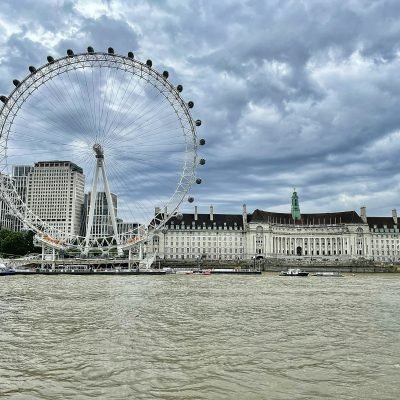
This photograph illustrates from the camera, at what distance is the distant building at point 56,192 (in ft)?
596

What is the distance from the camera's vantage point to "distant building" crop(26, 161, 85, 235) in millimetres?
181750

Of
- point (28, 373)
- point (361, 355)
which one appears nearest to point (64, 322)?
point (28, 373)

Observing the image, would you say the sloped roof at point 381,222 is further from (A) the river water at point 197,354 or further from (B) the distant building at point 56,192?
(A) the river water at point 197,354

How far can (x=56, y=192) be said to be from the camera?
601ft

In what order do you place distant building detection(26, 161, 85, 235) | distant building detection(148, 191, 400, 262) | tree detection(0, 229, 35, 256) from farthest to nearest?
distant building detection(26, 161, 85, 235) < distant building detection(148, 191, 400, 262) < tree detection(0, 229, 35, 256)

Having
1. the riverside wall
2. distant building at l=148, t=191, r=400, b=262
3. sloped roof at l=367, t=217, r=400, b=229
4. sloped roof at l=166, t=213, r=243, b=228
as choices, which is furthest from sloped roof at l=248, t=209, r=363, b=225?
the riverside wall

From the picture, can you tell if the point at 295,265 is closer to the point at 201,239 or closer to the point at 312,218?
the point at 201,239

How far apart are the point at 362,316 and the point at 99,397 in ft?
50.5

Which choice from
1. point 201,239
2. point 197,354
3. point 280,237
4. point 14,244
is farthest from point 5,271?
point 280,237

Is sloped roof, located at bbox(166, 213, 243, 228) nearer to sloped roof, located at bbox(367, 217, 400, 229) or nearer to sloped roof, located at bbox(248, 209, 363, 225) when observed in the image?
sloped roof, located at bbox(248, 209, 363, 225)

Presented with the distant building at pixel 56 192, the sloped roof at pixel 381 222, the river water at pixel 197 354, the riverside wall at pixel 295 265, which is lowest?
the river water at pixel 197 354

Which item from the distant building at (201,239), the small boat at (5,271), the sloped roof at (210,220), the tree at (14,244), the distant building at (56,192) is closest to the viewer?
the small boat at (5,271)

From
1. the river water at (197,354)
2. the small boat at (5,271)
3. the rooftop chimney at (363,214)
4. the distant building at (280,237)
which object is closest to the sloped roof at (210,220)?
the distant building at (280,237)

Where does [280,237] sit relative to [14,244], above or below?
above
